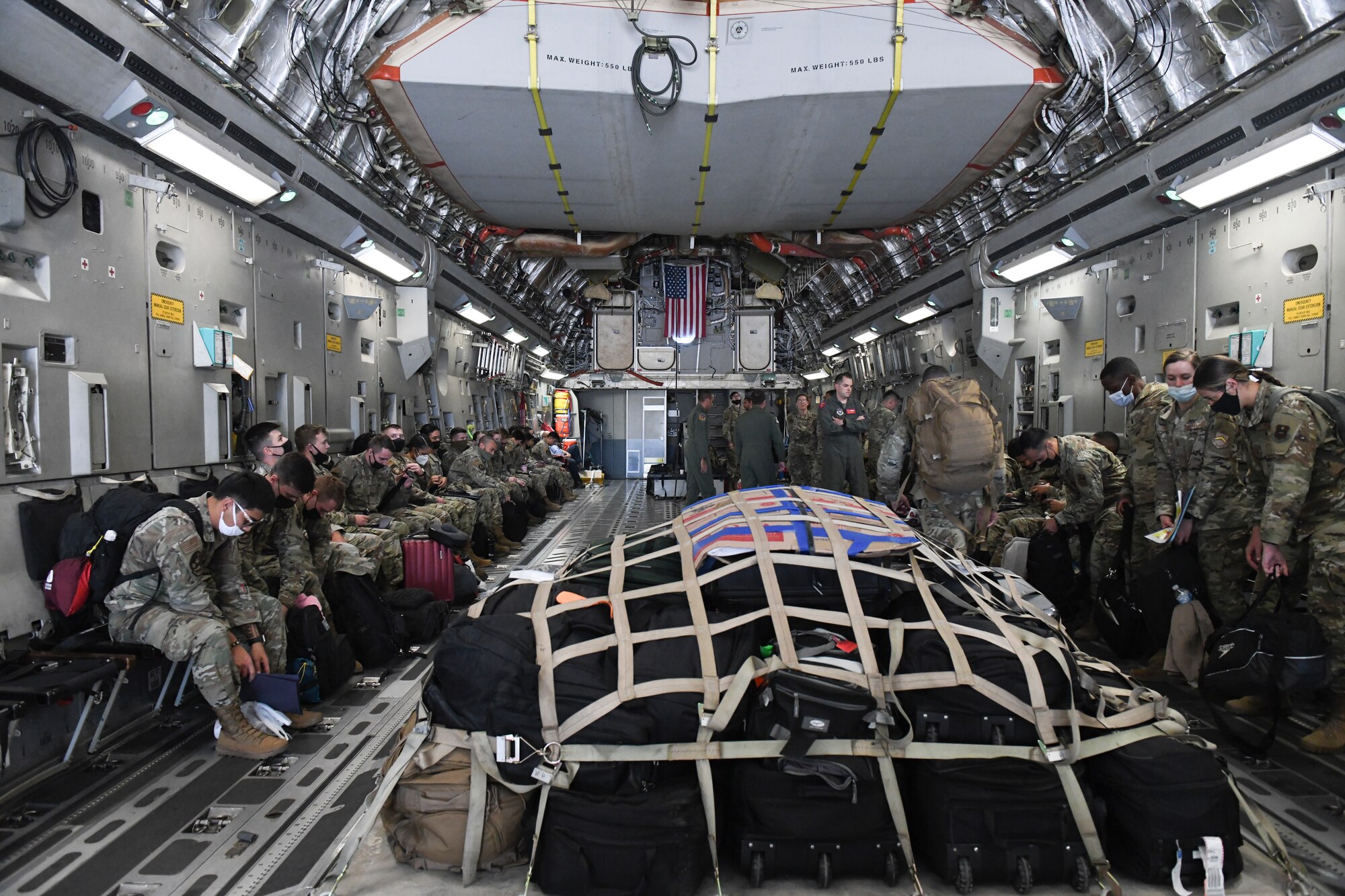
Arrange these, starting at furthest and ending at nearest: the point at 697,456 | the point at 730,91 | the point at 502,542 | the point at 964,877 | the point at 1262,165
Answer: the point at 697,456 → the point at 502,542 → the point at 730,91 → the point at 1262,165 → the point at 964,877

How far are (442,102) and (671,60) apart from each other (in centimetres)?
199

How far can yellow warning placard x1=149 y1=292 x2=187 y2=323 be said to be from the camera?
5.09 m

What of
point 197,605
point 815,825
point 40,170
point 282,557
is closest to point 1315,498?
point 815,825

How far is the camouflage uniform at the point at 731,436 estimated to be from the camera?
13734 millimetres

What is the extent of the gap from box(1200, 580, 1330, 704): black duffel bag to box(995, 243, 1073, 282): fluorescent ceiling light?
5085mm

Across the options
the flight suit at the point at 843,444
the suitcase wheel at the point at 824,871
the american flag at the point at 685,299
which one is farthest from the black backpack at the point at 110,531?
the american flag at the point at 685,299

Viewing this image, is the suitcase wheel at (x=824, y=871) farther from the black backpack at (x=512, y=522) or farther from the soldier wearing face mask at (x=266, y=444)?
the black backpack at (x=512, y=522)

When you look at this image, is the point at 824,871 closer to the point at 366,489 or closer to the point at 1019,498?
the point at 366,489

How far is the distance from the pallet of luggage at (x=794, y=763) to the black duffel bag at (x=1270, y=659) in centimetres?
136

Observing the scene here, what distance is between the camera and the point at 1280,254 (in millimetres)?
5371

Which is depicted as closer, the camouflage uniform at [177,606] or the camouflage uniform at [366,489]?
the camouflage uniform at [177,606]

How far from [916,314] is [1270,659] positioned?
9.54 meters

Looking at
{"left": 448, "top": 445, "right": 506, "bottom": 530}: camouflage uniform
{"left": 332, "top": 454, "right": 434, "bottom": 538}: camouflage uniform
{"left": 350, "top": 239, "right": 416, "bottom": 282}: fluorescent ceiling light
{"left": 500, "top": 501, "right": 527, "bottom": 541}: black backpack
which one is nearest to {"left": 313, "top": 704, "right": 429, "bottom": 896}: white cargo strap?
{"left": 332, "top": 454, "right": 434, "bottom": 538}: camouflage uniform

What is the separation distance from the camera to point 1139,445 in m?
5.52
